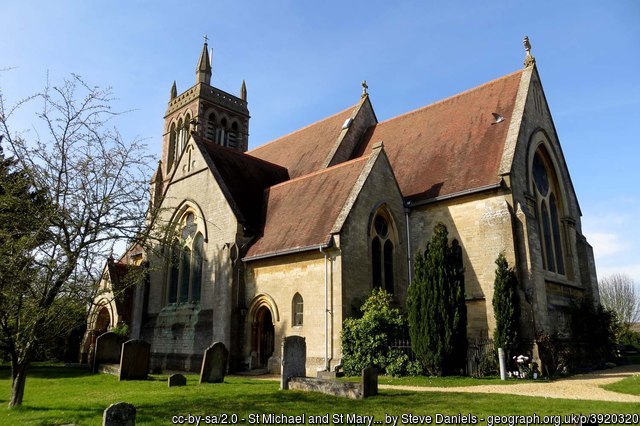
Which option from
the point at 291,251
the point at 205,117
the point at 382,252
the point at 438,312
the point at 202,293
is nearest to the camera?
the point at 438,312

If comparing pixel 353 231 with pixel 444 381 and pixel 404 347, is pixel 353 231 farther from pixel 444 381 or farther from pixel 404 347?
pixel 444 381

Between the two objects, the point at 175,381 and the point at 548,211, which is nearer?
the point at 175,381

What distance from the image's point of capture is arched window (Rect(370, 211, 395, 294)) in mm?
19688

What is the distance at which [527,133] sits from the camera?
70.6 feet

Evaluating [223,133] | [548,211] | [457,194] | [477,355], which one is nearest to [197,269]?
[457,194]

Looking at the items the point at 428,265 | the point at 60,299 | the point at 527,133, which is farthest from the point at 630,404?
the point at 527,133

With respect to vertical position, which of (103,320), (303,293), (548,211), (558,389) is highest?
(548,211)

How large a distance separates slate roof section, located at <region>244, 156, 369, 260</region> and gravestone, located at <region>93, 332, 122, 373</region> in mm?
6277

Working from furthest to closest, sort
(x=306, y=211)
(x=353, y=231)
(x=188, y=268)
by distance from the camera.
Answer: (x=188, y=268)
(x=306, y=211)
(x=353, y=231)

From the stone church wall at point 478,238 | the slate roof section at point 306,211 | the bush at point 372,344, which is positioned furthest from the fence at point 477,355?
the slate roof section at point 306,211

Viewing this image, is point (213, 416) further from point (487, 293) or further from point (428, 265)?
point (487, 293)

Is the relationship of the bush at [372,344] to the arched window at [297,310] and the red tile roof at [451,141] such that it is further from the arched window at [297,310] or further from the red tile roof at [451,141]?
the red tile roof at [451,141]

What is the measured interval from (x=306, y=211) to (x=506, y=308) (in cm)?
863

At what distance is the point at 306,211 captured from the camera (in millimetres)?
20766
